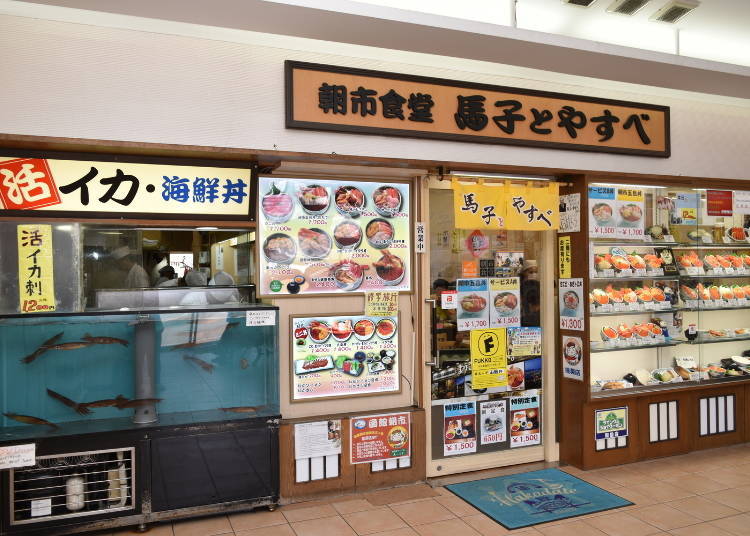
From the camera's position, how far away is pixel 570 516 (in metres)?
4.48

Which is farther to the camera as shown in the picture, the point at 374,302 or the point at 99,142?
the point at 374,302

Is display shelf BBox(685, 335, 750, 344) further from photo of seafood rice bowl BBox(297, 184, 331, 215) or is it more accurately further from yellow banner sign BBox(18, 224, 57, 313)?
yellow banner sign BBox(18, 224, 57, 313)

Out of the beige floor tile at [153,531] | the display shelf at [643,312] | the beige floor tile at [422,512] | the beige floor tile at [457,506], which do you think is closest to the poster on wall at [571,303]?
the display shelf at [643,312]

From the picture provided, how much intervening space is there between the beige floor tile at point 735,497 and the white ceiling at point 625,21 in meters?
4.10

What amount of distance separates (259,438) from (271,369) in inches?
21.7

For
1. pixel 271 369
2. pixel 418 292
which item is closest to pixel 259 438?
pixel 271 369

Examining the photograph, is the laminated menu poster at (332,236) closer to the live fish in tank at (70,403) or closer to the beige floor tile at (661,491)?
the live fish in tank at (70,403)

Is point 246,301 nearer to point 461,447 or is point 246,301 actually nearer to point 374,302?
point 374,302

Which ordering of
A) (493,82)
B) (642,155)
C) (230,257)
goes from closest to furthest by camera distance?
(230,257), (493,82), (642,155)

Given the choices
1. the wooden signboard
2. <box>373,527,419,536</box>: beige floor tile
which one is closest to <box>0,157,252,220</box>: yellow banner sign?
the wooden signboard

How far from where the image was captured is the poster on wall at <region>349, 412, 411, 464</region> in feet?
16.0

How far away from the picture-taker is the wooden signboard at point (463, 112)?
14.8 feet

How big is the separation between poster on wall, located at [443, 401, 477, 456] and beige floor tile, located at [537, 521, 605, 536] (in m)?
1.21

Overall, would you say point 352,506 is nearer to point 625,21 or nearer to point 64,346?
point 64,346
